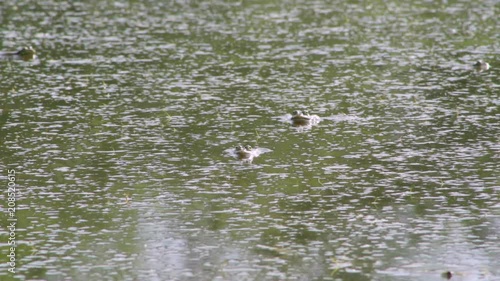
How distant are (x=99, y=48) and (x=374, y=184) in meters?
16.6

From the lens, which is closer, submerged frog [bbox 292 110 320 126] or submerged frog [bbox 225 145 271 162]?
submerged frog [bbox 225 145 271 162]

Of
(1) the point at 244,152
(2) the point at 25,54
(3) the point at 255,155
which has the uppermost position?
(1) the point at 244,152

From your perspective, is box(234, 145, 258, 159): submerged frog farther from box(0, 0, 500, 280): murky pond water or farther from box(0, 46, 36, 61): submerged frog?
box(0, 46, 36, 61): submerged frog

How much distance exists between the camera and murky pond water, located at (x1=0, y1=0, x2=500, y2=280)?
13266mm

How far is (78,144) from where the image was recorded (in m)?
19.3

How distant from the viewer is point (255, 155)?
18.4m

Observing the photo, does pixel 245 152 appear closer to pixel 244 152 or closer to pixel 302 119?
pixel 244 152

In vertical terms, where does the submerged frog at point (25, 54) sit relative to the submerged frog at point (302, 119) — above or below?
below

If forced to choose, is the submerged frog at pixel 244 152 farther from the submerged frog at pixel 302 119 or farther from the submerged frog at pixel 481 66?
the submerged frog at pixel 481 66

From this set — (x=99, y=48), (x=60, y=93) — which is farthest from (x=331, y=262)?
(x=99, y=48)

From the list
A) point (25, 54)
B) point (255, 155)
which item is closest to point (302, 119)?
point (255, 155)

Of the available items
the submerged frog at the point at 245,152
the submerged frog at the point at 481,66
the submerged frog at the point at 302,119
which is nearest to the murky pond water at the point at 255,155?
the submerged frog at the point at 245,152

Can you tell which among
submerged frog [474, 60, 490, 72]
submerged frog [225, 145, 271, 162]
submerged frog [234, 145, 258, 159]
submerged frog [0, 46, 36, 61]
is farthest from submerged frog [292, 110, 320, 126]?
submerged frog [0, 46, 36, 61]

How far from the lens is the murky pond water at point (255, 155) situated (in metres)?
13.3
